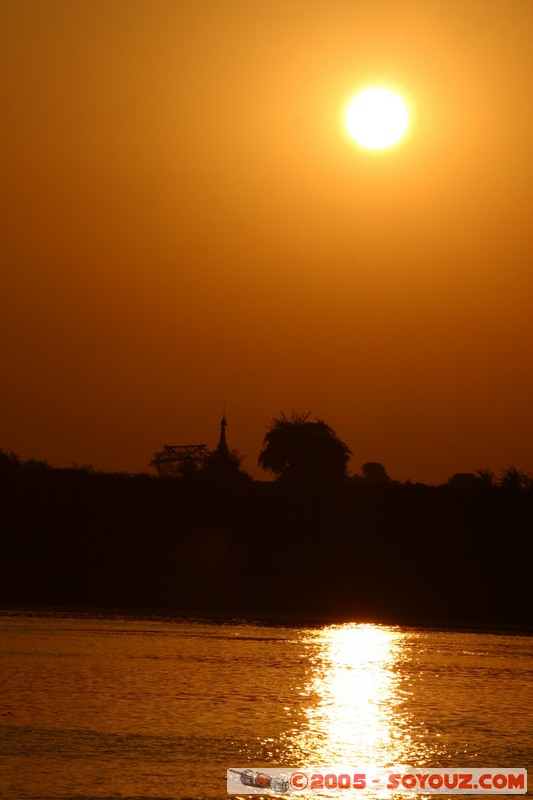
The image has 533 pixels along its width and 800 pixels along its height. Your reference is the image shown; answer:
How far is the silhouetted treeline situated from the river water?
1303cm

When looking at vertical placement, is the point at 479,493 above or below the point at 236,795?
above

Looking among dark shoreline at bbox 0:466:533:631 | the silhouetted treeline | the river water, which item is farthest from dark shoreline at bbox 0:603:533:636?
the river water

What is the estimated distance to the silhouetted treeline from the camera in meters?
53.9

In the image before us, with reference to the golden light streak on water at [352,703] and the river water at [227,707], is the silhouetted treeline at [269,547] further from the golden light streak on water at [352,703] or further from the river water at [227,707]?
the golden light streak on water at [352,703]

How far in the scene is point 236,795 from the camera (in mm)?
17141

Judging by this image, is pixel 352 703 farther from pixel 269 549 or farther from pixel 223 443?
pixel 223 443

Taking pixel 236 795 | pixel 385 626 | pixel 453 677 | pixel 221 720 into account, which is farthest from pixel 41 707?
pixel 385 626

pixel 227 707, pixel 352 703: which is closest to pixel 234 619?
pixel 352 703

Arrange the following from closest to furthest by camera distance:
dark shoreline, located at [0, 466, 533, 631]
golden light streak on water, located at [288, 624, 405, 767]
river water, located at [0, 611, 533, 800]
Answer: river water, located at [0, 611, 533, 800], golden light streak on water, located at [288, 624, 405, 767], dark shoreline, located at [0, 466, 533, 631]

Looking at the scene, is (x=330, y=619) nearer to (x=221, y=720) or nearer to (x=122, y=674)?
Result: (x=122, y=674)

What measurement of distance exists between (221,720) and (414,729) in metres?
3.36

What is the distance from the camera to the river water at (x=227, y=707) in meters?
18.9

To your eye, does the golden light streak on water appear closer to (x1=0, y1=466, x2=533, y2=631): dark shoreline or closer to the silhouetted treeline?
(x1=0, y1=466, x2=533, y2=631): dark shoreline

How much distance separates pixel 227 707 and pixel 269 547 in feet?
113
